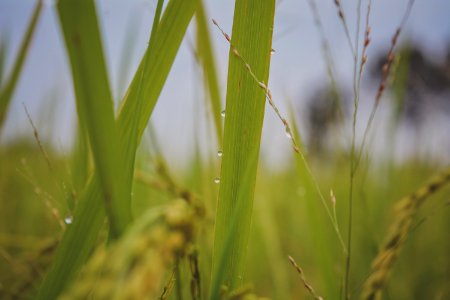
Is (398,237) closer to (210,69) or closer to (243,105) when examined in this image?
(243,105)

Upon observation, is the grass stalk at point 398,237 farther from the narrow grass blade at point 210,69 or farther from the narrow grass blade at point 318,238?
the narrow grass blade at point 210,69

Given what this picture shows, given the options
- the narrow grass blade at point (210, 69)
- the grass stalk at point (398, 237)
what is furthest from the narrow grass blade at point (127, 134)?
the grass stalk at point (398, 237)

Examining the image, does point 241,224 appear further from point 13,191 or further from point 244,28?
point 13,191

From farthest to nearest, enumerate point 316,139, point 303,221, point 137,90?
point 316,139
point 303,221
point 137,90

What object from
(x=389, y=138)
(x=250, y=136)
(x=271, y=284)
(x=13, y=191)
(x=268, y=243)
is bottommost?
(x=271, y=284)

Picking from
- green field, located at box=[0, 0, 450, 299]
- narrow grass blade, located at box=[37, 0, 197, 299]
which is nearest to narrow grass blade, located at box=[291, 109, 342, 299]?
green field, located at box=[0, 0, 450, 299]

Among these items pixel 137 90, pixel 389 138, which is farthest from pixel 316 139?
pixel 137 90

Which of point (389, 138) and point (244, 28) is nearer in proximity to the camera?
point (244, 28)
